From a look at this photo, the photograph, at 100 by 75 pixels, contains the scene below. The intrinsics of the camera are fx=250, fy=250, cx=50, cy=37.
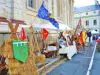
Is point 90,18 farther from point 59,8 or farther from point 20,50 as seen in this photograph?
point 20,50

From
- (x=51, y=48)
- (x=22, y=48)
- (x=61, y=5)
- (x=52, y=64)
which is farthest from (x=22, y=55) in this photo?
(x=61, y=5)

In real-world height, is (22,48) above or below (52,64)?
above

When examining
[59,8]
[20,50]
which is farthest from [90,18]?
[20,50]

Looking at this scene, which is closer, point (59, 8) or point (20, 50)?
point (20, 50)

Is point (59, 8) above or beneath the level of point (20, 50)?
above

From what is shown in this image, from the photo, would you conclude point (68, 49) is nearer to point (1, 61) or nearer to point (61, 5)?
point (1, 61)

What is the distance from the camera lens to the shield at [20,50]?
25.8ft

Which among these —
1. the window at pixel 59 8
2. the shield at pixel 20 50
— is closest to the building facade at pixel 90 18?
the window at pixel 59 8

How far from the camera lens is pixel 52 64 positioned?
42.5ft

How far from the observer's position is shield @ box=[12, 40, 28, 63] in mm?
7867

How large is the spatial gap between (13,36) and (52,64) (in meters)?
5.25

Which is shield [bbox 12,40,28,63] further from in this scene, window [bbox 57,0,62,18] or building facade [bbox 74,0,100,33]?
building facade [bbox 74,0,100,33]

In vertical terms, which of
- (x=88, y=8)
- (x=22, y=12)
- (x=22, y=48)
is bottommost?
(x=22, y=48)

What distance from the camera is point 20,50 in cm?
811
